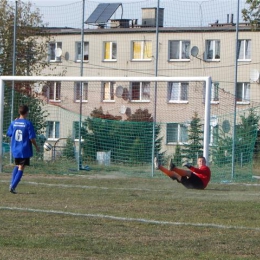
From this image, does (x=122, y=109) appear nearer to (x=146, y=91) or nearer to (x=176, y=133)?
(x=146, y=91)

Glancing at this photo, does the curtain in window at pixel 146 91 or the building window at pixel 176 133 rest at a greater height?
the curtain in window at pixel 146 91

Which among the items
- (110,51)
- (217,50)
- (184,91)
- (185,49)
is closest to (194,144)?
(184,91)

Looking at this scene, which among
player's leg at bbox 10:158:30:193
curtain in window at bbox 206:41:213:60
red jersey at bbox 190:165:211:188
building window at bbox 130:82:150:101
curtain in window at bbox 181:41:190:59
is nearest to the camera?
player's leg at bbox 10:158:30:193

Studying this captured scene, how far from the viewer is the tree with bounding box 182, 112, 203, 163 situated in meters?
21.3

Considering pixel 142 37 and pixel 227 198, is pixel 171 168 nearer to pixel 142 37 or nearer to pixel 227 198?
pixel 227 198

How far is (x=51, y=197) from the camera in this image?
14633mm

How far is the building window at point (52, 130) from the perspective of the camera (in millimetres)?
23031

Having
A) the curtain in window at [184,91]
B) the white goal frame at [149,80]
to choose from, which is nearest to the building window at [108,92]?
the curtain in window at [184,91]

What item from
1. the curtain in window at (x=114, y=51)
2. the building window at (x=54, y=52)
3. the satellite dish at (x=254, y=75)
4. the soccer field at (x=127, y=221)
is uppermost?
the curtain in window at (x=114, y=51)

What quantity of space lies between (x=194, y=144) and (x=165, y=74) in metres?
7.11

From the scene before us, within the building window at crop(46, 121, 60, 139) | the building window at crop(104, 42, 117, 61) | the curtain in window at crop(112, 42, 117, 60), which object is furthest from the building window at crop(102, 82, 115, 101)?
the curtain in window at crop(112, 42, 117, 60)

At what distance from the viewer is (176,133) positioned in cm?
2277

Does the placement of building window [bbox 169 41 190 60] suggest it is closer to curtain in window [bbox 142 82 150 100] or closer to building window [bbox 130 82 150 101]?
building window [bbox 130 82 150 101]

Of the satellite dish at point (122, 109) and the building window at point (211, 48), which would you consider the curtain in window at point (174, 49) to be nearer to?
the building window at point (211, 48)
